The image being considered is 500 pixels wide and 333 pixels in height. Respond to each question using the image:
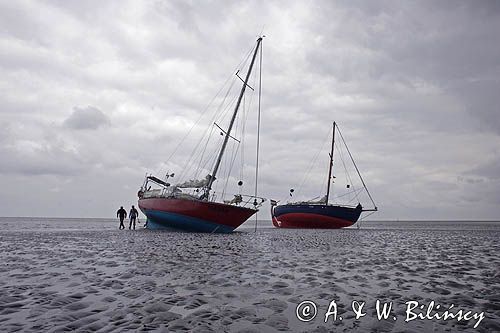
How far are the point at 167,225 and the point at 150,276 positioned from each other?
30858 mm

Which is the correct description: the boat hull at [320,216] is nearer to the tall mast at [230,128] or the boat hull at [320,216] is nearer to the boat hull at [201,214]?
the boat hull at [201,214]

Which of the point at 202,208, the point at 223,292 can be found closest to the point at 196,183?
the point at 202,208

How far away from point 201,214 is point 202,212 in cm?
26

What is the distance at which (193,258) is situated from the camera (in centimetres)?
1695

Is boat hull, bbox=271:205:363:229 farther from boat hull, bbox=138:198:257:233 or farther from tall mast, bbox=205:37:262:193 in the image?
tall mast, bbox=205:37:262:193

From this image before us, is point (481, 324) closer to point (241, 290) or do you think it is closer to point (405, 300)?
point (405, 300)

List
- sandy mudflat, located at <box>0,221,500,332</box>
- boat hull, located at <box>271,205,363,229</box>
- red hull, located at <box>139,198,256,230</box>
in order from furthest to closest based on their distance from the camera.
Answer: boat hull, located at <box>271,205,363,229</box> < red hull, located at <box>139,198,256,230</box> < sandy mudflat, located at <box>0,221,500,332</box>

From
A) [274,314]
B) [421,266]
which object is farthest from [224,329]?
[421,266]

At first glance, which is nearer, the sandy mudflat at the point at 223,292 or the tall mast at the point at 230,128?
the sandy mudflat at the point at 223,292

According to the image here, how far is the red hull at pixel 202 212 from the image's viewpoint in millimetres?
36750

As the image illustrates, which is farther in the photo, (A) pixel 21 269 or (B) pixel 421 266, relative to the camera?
(B) pixel 421 266

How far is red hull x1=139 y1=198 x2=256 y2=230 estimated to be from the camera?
36750 millimetres

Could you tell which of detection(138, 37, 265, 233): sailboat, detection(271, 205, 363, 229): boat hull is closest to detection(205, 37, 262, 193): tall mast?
detection(138, 37, 265, 233): sailboat

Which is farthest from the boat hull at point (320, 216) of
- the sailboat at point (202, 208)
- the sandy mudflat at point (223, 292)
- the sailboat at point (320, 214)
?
the sandy mudflat at point (223, 292)
